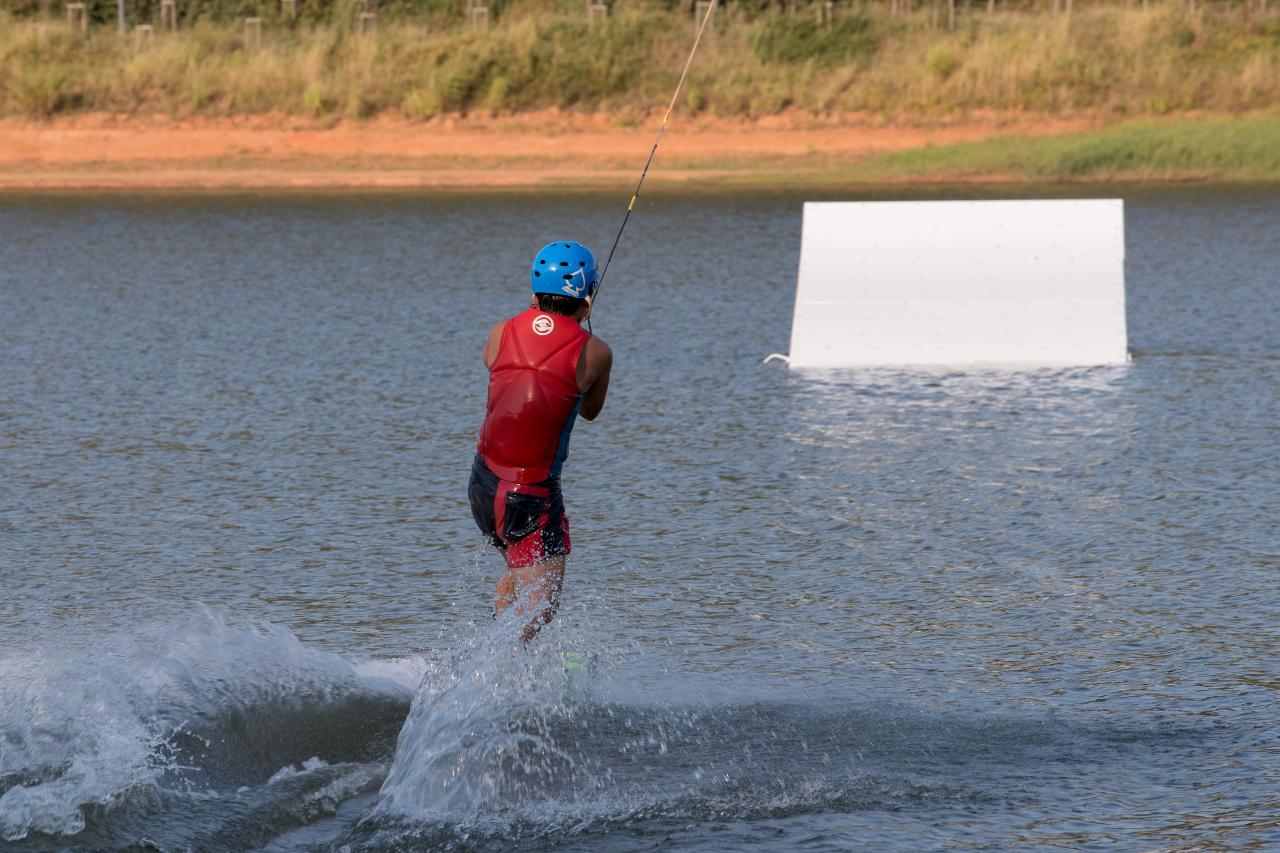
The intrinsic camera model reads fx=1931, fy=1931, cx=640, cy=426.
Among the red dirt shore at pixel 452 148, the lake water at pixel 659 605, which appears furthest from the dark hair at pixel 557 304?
the red dirt shore at pixel 452 148

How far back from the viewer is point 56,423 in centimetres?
1219

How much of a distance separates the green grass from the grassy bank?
495 cm

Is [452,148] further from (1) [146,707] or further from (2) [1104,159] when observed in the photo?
(1) [146,707]

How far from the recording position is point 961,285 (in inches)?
565

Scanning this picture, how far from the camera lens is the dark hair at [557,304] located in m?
6.06

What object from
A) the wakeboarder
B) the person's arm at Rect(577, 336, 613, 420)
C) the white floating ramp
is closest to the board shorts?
the wakeboarder

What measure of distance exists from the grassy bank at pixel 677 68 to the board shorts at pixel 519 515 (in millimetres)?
35240

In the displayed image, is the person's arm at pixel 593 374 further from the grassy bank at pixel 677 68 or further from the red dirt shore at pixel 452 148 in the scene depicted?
the grassy bank at pixel 677 68

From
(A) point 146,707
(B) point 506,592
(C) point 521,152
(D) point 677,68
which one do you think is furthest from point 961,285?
(D) point 677,68

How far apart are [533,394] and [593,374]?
0.67 ft

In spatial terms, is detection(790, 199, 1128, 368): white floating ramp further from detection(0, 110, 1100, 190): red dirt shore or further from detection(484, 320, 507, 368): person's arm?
detection(0, 110, 1100, 190): red dirt shore

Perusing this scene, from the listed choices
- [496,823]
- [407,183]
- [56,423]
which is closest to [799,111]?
[407,183]

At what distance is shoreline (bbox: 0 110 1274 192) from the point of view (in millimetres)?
34969

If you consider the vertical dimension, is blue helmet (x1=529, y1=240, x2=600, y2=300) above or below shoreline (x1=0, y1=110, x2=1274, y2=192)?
below
